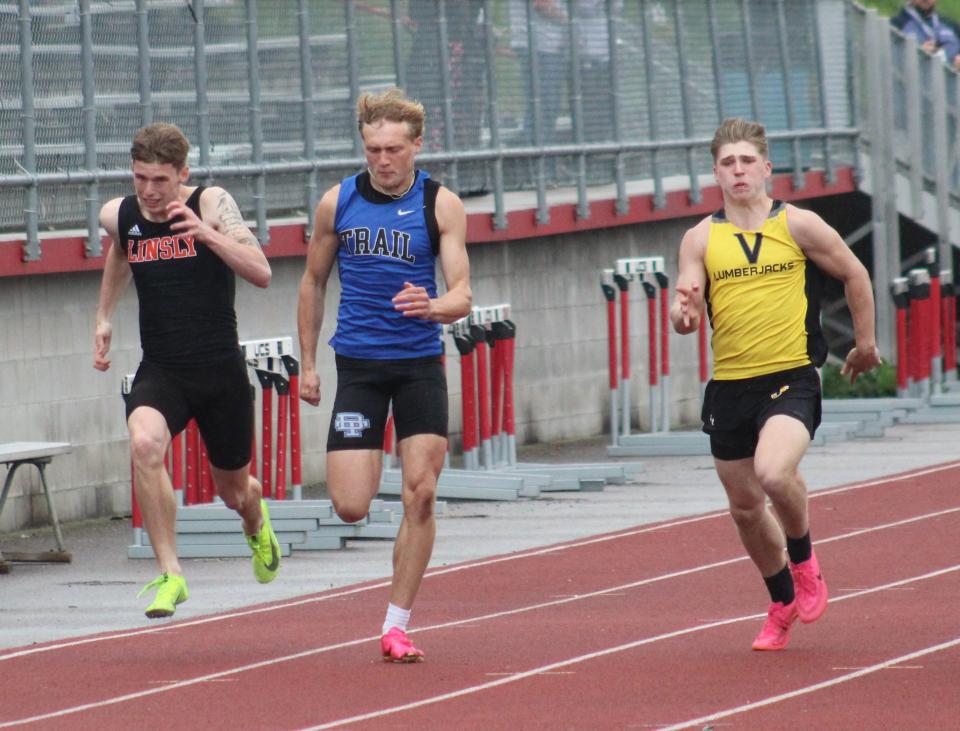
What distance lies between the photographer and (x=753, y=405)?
882cm

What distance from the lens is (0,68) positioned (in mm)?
13812

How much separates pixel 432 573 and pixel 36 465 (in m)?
2.74

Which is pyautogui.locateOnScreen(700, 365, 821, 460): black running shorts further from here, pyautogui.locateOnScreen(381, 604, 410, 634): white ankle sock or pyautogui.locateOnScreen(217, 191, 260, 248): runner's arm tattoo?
pyautogui.locateOnScreen(217, 191, 260, 248): runner's arm tattoo

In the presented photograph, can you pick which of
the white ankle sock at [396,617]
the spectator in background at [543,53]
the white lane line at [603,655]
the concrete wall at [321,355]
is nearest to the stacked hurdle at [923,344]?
the concrete wall at [321,355]

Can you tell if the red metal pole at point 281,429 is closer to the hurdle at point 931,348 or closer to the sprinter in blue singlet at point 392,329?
the sprinter in blue singlet at point 392,329

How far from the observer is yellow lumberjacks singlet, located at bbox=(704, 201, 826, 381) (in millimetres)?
8789

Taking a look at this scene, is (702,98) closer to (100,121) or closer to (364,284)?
(100,121)

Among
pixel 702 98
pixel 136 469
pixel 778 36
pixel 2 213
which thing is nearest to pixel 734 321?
pixel 136 469

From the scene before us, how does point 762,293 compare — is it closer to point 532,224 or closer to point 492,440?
point 492,440

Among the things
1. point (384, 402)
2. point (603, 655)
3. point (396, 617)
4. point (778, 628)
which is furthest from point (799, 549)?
point (384, 402)

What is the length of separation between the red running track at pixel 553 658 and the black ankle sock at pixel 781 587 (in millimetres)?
220

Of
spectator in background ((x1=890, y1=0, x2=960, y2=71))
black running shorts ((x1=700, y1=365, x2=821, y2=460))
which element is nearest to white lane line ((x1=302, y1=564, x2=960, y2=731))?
black running shorts ((x1=700, y1=365, x2=821, y2=460))

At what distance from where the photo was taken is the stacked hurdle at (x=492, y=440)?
15711 millimetres

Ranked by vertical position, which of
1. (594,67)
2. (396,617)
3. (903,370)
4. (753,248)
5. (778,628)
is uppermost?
(594,67)
